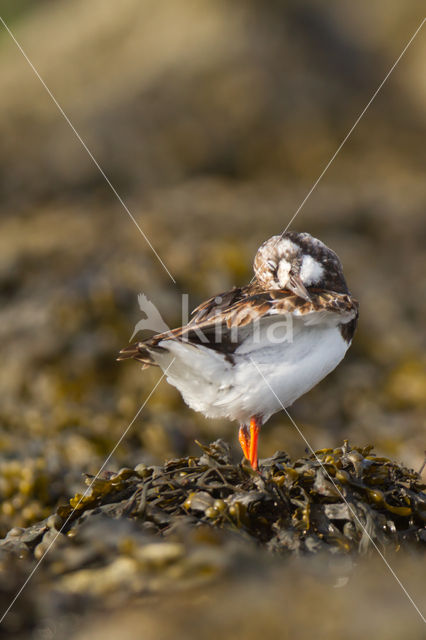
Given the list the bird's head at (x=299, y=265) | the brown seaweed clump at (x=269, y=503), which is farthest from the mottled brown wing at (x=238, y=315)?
the brown seaweed clump at (x=269, y=503)

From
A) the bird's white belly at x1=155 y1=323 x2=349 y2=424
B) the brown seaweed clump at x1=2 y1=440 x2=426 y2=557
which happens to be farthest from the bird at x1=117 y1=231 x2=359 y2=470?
the brown seaweed clump at x1=2 y1=440 x2=426 y2=557

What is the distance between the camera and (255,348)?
3.36m

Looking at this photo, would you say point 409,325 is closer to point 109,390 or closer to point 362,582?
point 109,390

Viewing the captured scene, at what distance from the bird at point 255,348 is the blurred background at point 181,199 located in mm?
2137

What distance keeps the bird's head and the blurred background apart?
256 cm

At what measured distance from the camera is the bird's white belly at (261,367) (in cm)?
334

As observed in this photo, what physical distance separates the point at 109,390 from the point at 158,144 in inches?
277

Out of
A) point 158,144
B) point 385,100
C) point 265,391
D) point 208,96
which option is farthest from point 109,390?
point 385,100

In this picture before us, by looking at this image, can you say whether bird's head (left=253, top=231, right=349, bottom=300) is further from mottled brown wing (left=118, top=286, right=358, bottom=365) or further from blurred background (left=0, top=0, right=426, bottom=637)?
blurred background (left=0, top=0, right=426, bottom=637)

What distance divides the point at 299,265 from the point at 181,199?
24.6ft

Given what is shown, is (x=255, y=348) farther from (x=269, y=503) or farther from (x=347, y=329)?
(x=269, y=503)

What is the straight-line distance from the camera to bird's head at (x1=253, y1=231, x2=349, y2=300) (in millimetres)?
3723

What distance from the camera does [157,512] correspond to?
2.94 metres

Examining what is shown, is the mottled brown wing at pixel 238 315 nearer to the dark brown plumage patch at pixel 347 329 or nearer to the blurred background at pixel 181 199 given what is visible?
the dark brown plumage patch at pixel 347 329
